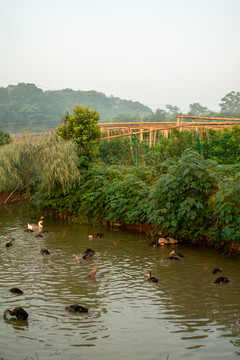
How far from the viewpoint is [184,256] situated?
12.0 meters

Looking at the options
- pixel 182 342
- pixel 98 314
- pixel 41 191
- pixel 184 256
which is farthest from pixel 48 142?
pixel 182 342

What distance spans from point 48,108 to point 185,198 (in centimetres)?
6926

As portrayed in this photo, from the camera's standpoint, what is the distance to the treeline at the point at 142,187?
1248cm

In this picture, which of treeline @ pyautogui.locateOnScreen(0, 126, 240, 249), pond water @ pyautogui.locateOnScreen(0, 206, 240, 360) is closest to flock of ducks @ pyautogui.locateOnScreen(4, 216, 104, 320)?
pond water @ pyautogui.locateOnScreen(0, 206, 240, 360)

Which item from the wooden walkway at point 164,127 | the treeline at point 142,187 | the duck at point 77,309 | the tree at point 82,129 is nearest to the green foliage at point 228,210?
the treeline at point 142,187

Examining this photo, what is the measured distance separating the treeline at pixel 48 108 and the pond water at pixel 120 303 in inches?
2153

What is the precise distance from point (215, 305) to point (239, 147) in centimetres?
985

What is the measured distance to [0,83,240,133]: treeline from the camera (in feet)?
237

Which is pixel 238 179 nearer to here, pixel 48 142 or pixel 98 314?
pixel 98 314

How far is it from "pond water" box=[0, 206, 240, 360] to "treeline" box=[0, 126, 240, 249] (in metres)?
0.94

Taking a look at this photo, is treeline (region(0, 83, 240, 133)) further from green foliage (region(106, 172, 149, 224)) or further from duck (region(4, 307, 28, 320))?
duck (region(4, 307, 28, 320))

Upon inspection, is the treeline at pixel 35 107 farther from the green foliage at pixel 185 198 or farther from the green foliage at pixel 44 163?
the green foliage at pixel 185 198

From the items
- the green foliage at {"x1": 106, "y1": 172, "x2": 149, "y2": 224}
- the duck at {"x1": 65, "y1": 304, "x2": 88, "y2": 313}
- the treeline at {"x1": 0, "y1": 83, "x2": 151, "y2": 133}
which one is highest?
the treeline at {"x1": 0, "y1": 83, "x2": 151, "y2": 133}

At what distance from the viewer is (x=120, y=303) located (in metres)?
8.23
